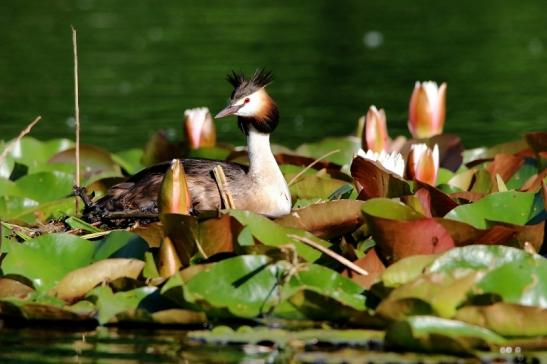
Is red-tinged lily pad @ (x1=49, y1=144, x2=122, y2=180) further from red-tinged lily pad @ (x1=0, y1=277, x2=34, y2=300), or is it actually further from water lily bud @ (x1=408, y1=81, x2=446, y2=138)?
red-tinged lily pad @ (x1=0, y1=277, x2=34, y2=300)

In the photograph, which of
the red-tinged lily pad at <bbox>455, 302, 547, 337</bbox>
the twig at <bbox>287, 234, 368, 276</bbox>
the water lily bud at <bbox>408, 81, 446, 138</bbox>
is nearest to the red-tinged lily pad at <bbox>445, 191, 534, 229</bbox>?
the twig at <bbox>287, 234, 368, 276</bbox>

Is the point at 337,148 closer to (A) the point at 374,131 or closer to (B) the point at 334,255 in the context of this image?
(A) the point at 374,131

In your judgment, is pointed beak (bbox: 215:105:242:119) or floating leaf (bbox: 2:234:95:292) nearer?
floating leaf (bbox: 2:234:95:292)

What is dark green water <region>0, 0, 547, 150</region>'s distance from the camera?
13.6 metres

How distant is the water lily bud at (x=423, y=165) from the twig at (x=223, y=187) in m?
1.11

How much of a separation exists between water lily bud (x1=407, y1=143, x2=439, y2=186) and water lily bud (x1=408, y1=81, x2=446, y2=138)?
6.48ft

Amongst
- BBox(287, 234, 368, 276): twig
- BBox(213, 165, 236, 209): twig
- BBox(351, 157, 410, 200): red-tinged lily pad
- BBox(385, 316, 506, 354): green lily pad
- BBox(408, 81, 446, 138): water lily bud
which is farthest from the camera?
BBox(408, 81, 446, 138): water lily bud

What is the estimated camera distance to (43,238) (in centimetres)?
635

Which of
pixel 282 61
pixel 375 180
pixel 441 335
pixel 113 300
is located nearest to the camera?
pixel 441 335

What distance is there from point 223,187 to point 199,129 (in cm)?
243

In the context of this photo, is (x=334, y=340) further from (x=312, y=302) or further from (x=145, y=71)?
(x=145, y=71)

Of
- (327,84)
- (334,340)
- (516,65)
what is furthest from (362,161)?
(516,65)

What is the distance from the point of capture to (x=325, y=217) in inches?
251

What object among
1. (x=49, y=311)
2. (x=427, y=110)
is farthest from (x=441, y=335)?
(x=427, y=110)
